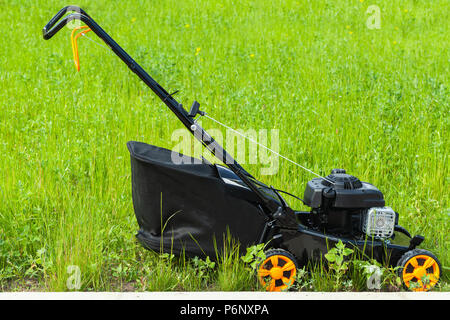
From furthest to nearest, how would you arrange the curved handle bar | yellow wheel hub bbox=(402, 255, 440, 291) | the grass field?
the grass field < yellow wheel hub bbox=(402, 255, 440, 291) < the curved handle bar

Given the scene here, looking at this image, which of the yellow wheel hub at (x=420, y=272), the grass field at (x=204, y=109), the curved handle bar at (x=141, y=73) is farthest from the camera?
the grass field at (x=204, y=109)

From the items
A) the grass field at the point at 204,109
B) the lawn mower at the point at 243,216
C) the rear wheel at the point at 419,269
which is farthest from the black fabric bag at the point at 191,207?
the rear wheel at the point at 419,269

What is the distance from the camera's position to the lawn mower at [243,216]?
262 centimetres

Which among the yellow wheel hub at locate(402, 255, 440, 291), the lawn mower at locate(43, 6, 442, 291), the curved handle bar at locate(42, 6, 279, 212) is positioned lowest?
the yellow wheel hub at locate(402, 255, 440, 291)

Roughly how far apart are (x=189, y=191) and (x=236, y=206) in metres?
0.23

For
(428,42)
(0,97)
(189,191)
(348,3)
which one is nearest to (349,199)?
(189,191)

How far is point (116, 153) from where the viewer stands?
3.88m

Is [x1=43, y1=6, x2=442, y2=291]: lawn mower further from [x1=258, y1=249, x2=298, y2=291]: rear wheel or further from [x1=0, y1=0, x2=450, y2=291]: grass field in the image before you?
[x1=0, y1=0, x2=450, y2=291]: grass field

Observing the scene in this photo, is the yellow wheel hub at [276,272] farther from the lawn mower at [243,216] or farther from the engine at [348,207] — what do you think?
the engine at [348,207]

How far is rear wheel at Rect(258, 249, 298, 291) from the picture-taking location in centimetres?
263

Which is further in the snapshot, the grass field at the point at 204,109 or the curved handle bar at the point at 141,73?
the grass field at the point at 204,109

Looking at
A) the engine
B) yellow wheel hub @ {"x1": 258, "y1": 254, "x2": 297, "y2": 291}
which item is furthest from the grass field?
the engine

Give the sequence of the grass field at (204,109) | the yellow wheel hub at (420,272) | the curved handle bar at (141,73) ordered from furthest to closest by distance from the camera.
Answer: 1. the grass field at (204,109)
2. the yellow wheel hub at (420,272)
3. the curved handle bar at (141,73)

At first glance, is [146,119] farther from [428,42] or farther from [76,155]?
[428,42]
